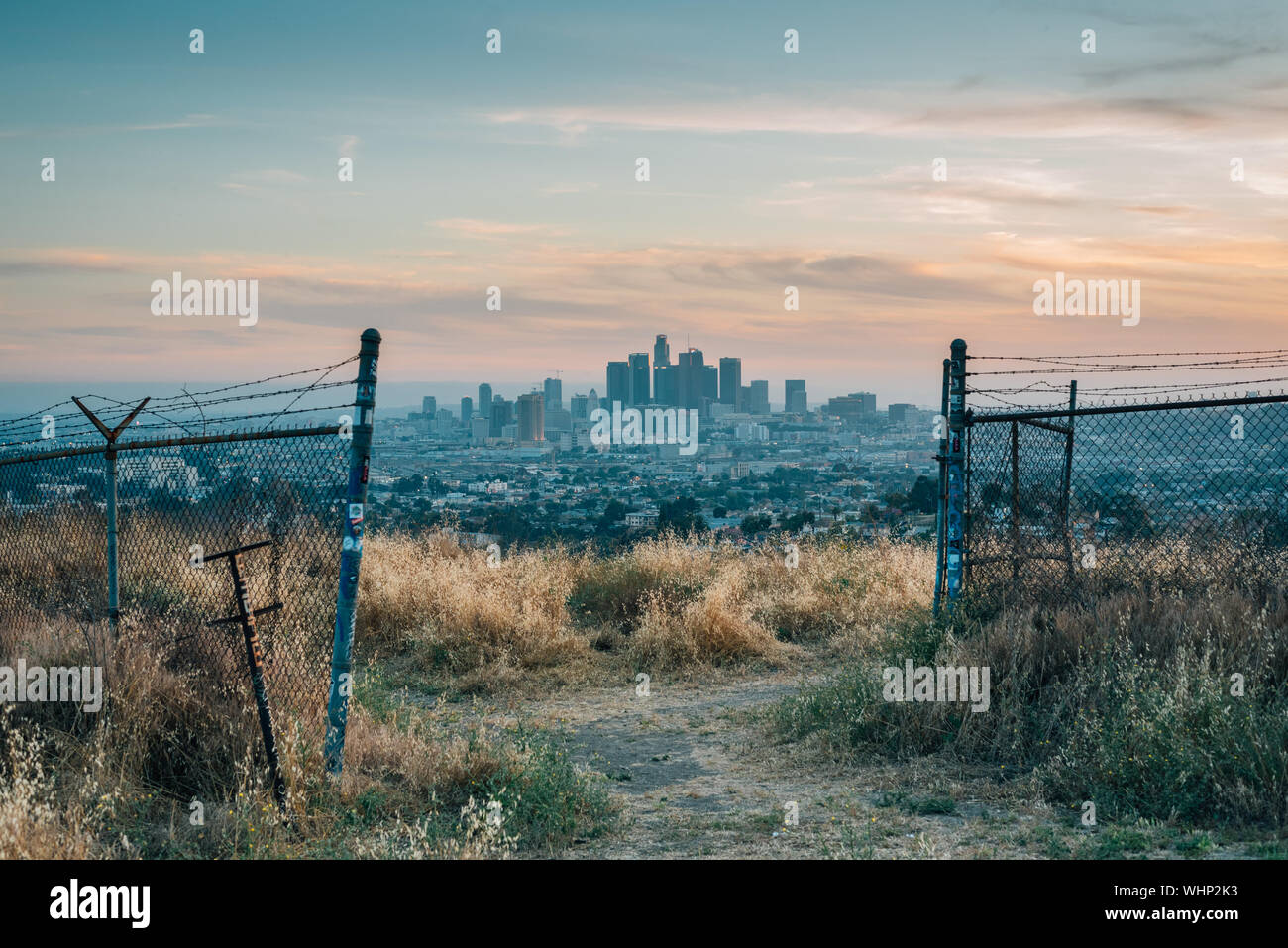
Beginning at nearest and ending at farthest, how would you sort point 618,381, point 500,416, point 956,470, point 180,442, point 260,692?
1. point 260,692
2. point 180,442
3. point 956,470
4. point 500,416
5. point 618,381

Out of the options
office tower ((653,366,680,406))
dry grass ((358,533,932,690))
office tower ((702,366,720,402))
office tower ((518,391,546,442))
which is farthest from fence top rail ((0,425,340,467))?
office tower ((702,366,720,402))

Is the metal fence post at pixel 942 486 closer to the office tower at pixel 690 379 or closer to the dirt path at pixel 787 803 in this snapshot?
the dirt path at pixel 787 803

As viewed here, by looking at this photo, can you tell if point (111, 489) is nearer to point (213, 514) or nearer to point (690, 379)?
point (213, 514)

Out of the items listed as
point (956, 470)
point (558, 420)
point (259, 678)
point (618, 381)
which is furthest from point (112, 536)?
point (618, 381)

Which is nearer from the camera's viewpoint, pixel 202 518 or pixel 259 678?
pixel 259 678

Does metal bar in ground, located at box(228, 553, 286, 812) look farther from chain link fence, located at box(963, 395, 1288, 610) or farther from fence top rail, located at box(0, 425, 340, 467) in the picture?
chain link fence, located at box(963, 395, 1288, 610)
